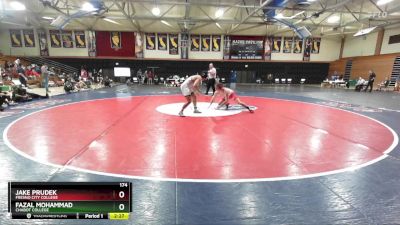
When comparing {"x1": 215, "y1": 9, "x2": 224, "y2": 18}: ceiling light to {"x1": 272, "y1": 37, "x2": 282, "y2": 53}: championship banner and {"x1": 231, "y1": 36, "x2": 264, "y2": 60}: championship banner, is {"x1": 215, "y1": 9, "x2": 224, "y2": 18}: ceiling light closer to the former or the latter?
{"x1": 231, "y1": 36, "x2": 264, "y2": 60}: championship banner

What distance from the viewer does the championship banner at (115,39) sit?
24375mm

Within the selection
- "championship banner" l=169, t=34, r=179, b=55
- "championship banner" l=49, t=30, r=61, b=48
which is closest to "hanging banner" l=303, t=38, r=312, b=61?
"championship banner" l=169, t=34, r=179, b=55

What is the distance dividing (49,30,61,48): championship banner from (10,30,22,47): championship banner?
9.87 ft

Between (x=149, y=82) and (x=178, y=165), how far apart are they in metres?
21.6

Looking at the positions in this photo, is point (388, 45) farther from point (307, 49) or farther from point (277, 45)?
point (277, 45)

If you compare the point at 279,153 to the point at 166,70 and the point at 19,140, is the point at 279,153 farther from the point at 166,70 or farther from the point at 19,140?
the point at 166,70

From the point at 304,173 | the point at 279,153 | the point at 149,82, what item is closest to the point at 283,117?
the point at 279,153

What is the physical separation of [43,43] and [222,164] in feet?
89.2

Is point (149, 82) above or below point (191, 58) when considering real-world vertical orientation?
below

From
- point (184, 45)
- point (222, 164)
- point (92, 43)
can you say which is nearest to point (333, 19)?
point (184, 45)

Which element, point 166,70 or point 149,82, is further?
point 166,70

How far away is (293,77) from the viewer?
28.0 m

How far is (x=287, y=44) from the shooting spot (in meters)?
26.7

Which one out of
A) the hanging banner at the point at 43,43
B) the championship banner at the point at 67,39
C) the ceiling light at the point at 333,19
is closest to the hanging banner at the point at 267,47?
the ceiling light at the point at 333,19
